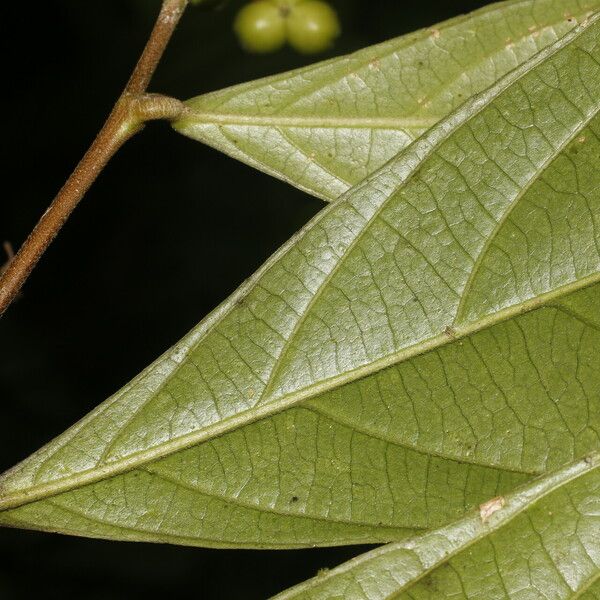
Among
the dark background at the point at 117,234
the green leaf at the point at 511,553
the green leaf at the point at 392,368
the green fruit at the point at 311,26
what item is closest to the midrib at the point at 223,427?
the green leaf at the point at 392,368

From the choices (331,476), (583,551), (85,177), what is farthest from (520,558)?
(85,177)

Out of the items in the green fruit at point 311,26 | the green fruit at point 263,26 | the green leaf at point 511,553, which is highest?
the green fruit at point 263,26

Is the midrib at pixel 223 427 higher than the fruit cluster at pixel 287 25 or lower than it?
lower

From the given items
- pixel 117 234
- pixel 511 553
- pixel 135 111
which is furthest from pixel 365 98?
pixel 117 234

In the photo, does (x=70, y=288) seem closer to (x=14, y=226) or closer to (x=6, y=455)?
(x=14, y=226)

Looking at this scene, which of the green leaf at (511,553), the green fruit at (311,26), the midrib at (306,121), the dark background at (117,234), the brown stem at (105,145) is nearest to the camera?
the green leaf at (511,553)

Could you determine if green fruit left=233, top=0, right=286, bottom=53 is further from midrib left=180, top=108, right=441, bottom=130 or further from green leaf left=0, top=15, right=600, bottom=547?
green leaf left=0, top=15, right=600, bottom=547

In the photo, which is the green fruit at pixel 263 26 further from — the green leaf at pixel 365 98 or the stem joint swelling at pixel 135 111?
the stem joint swelling at pixel 135 111

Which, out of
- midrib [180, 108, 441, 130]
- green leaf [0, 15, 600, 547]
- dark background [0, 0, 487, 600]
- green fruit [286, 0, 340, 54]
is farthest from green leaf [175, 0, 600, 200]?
dark background [0, 0, 487, 600]
